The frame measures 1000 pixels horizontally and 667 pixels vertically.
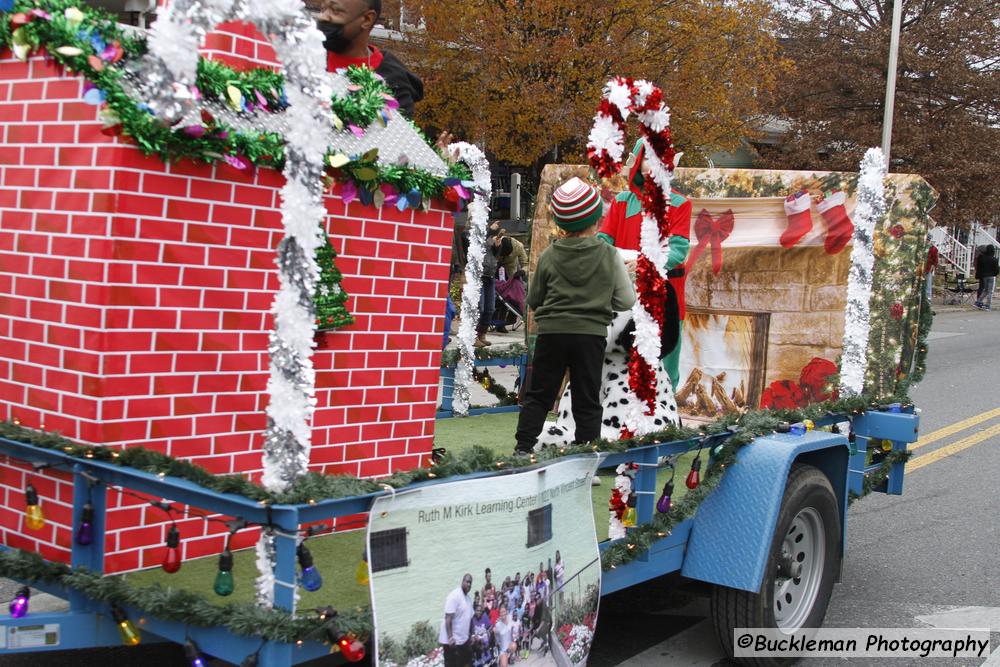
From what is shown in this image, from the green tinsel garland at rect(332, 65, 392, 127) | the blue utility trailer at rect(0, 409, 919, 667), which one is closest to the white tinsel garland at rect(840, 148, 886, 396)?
the blue utility trailer at rect(0, 409, 919, 667)

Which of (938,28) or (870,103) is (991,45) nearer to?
(938,28)

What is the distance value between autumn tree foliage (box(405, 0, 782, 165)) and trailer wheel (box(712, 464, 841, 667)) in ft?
41.4

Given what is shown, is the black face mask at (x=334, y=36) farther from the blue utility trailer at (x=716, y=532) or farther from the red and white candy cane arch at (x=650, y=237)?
the blue utility trailer at (x=716, y=532)

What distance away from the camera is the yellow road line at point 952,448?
8.40m

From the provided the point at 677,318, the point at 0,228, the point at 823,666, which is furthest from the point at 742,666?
the point at 0,228

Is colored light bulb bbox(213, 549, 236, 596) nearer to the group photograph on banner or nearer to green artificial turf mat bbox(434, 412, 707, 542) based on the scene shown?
the group photograph on banner

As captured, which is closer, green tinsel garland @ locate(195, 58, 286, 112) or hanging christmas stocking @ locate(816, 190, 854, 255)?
green tinsel garland @ locate(195, 58, 286, 112)

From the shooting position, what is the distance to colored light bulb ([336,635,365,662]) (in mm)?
2645

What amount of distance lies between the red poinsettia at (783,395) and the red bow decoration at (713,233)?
0.86 meters

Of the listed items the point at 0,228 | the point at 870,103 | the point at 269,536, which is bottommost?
the point at 269,536

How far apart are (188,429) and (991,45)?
92.1ft

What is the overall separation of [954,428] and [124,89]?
891 cm

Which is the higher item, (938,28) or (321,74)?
(938,28)

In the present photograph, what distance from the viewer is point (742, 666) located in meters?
4.29
